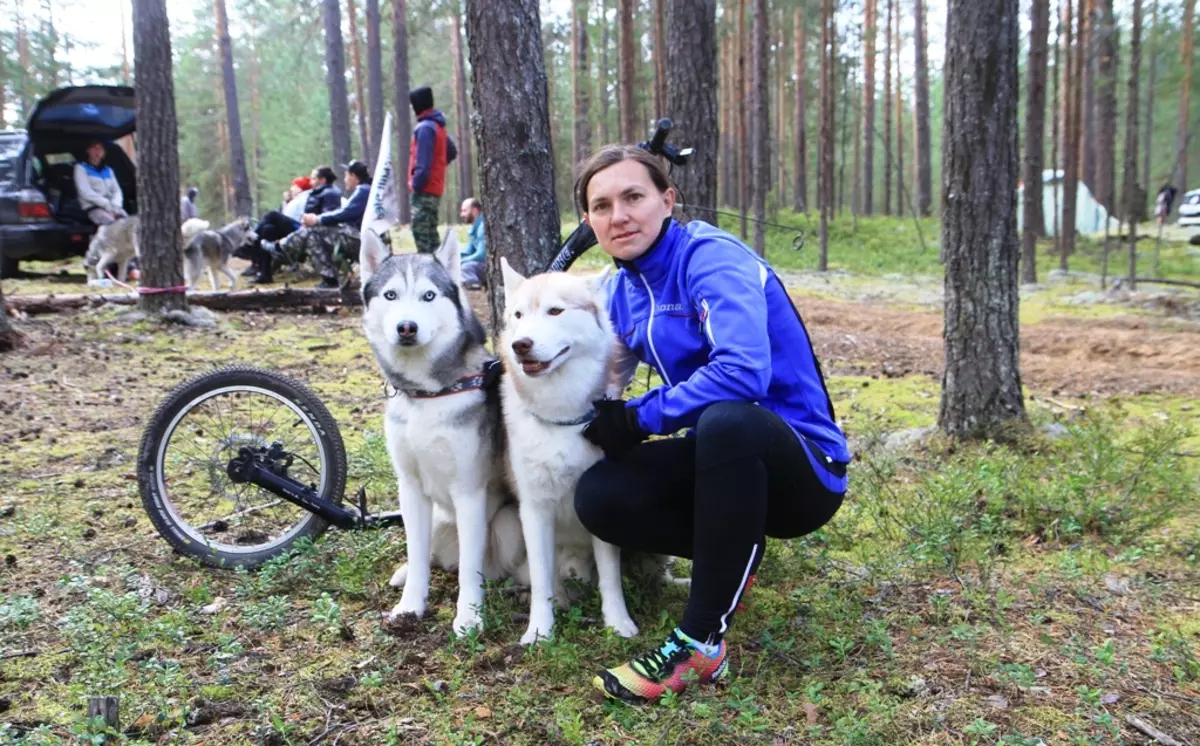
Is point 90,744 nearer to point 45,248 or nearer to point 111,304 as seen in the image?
point 111,304

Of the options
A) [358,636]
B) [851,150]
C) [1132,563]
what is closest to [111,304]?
[358,636]

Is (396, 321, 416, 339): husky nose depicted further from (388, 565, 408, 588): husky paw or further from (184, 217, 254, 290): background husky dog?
(184, 217, 254, 290): background husky dog

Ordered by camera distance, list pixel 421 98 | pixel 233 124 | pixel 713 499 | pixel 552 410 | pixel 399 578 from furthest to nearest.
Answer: pixel 233 124, pixel 421 98, pixel 399 578, pixel 552 410, pixel 713 499

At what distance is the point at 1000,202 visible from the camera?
476cm

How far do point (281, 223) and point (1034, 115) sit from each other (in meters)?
13.0

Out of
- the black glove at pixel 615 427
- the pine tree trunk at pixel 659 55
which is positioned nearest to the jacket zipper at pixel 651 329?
the black glove at pixel 615 427

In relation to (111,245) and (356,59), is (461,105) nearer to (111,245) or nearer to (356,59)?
(356,59)

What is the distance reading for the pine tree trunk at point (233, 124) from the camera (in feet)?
67.3

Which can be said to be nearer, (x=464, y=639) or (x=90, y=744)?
(x=90, y=744)

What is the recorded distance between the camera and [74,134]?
11281mm

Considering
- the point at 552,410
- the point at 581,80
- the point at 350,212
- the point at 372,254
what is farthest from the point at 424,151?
the point at 581,80

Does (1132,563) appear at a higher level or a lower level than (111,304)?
lower

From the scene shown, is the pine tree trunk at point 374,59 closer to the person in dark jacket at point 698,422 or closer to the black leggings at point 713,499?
the person in dark jacket at point 698,422

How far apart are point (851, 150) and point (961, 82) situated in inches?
2076
